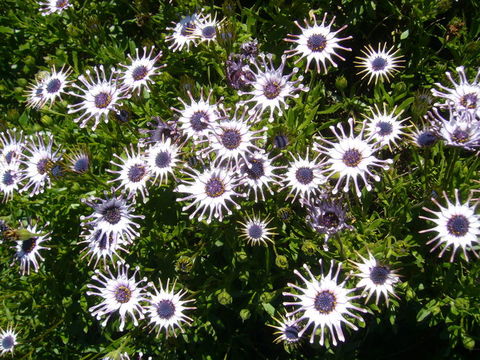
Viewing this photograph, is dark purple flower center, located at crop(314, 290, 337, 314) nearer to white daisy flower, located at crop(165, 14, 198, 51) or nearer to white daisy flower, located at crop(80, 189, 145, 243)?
white daisy flower, located at crop(80, 189, 145, 243)

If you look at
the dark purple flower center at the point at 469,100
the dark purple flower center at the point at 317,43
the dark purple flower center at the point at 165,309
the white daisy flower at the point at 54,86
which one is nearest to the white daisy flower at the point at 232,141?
the dark purple flower center at the point at 317,43

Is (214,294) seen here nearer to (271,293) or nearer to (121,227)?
(271,293)

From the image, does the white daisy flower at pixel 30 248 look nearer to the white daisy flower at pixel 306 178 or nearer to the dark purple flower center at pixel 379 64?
the white daisy flower at pixel 306 178

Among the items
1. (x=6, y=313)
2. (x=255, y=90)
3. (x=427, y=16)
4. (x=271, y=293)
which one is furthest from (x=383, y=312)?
(x=6, y=313)

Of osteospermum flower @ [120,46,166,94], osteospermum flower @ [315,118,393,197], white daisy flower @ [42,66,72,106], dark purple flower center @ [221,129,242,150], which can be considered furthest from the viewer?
white daisy flower @ [42,66,72,106]

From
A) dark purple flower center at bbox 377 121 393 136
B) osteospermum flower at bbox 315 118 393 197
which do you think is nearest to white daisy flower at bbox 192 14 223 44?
osteospermum flower at bbox 315 118 393 197

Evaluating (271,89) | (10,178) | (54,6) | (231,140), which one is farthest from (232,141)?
(54,6)

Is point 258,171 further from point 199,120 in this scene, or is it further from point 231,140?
point 199,120
